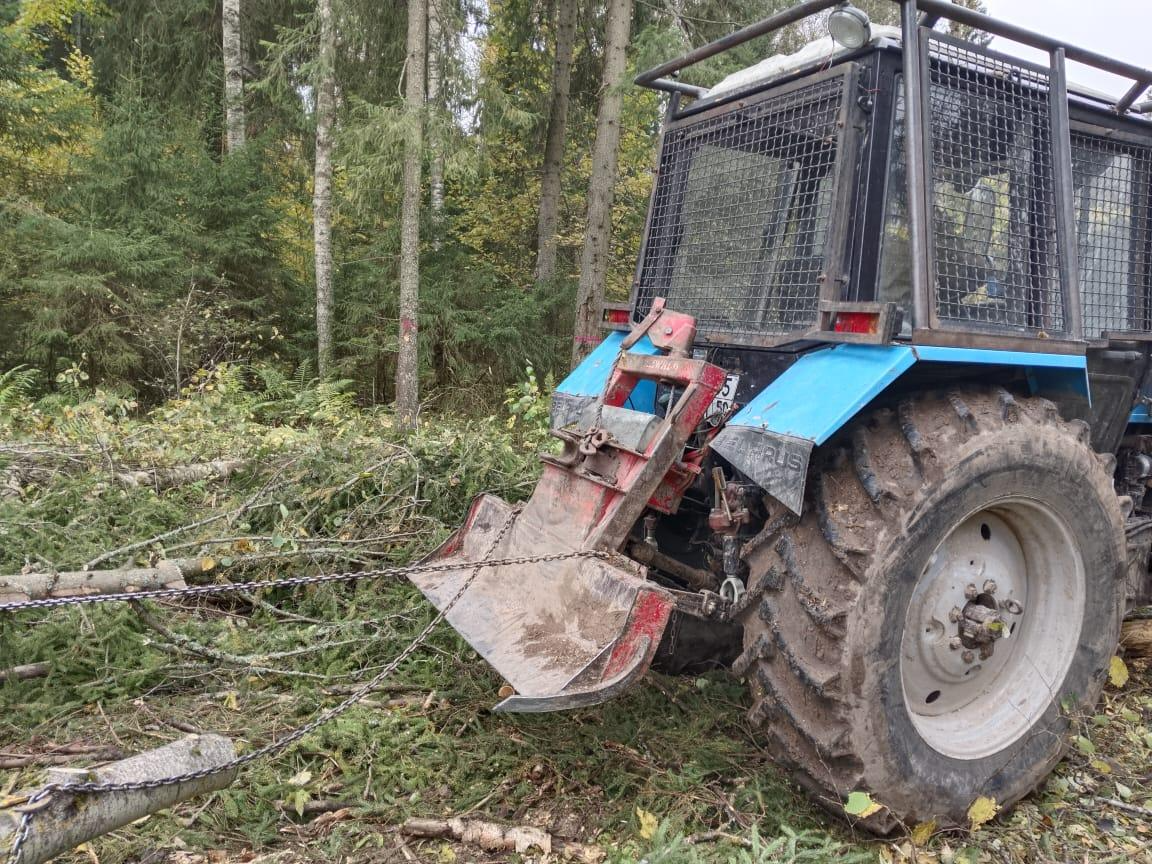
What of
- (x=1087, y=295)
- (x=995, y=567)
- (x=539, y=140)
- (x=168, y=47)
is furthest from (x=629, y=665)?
(x=168, y=47)

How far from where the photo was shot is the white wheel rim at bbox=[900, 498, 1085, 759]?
115 inches

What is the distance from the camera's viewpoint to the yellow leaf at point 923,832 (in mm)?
2662

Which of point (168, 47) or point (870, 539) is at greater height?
point (168, 47)

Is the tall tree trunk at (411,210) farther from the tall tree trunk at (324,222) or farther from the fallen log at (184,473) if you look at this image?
the fallen log at (184,473)

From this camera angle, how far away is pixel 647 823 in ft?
8.36

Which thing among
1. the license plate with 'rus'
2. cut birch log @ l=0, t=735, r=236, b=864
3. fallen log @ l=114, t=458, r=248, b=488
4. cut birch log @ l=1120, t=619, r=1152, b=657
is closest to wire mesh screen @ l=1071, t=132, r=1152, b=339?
cut birch log @ l=1120, t=619, r=1152, b=657

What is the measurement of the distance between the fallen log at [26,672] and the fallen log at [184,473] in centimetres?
164

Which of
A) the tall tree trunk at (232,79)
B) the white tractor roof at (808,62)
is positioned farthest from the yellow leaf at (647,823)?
the tall tree trunk at (232,79)

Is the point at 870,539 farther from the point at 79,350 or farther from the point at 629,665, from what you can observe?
the point at 79,350

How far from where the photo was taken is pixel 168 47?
1474 cm

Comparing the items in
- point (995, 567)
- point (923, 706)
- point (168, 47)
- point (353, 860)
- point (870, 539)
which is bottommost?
point (353, 860)

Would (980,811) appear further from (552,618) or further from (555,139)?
(555,139)

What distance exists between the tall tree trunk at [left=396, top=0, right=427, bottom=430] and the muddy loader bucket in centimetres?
600

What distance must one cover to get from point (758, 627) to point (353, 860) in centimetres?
141
